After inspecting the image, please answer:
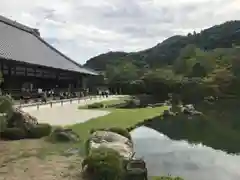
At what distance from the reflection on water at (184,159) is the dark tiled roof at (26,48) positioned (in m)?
14.2

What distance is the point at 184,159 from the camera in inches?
463

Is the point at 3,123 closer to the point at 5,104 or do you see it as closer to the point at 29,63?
the point at 5,104

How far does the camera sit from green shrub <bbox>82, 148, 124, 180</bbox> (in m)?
7.20

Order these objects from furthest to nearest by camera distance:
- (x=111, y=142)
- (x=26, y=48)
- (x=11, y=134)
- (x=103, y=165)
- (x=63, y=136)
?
(x=26, y=48) < (x=11, y=134) < (x=63, y=136) < (x=111, y=142) < (x=103, y=165)

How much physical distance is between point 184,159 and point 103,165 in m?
5.12

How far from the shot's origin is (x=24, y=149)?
10.6 meters

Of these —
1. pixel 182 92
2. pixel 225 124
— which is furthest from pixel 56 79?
pixel 225 124

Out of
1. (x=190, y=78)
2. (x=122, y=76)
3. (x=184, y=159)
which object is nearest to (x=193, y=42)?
(x=122, y=76)

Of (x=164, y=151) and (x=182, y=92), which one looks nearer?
(x=164, y=151)

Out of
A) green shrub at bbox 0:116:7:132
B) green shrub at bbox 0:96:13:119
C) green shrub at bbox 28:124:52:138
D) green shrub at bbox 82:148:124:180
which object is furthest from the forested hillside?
green shrub at bbox 82:148:124:180

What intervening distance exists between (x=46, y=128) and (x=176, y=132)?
7530mm

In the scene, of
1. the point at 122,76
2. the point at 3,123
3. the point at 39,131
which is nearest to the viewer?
the point at 3,123

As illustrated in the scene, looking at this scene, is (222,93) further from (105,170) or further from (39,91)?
(105,170)

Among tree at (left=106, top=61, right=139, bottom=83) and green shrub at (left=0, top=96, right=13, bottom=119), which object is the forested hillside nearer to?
tree at (left=106, top=61, right=139, bottom=83)
